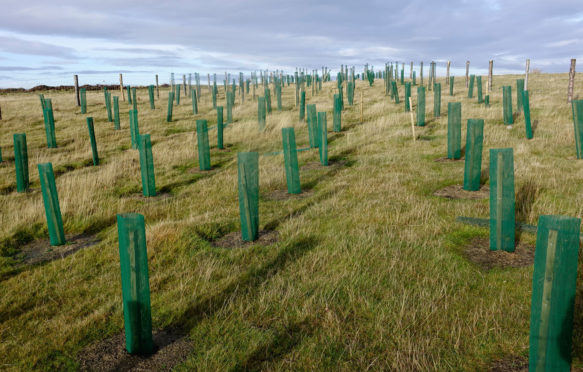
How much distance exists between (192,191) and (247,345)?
5.13 m

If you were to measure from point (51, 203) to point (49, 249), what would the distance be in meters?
0.59

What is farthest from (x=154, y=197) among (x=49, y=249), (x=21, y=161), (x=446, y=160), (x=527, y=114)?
(x=527, y=114)

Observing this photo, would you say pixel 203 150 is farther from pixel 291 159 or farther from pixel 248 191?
pixel 248 191

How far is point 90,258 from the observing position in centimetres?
480

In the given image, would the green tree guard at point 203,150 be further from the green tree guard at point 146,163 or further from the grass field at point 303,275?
the green tree guard at point 146,163

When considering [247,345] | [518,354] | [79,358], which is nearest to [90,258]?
[79,358]

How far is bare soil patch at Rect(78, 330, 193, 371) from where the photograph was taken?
283 centimetres

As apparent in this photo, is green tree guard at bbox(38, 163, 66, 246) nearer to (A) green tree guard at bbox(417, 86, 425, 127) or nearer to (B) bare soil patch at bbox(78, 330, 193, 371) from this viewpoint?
(B) bare soil patch at bbox(78, 330, 193, 371)

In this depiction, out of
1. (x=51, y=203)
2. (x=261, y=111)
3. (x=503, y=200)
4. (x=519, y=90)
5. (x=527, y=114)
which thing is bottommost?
(x=51, y=203)

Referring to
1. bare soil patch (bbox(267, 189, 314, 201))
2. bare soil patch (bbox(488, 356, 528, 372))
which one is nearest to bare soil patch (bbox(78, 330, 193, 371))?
bare soil patch (bbox(488, 356, 528, 372))

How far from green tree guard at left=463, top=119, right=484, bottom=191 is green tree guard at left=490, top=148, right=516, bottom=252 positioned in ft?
6.88

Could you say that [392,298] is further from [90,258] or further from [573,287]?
[90,258]

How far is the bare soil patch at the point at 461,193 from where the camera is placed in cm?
627

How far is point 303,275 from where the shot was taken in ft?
12.9
